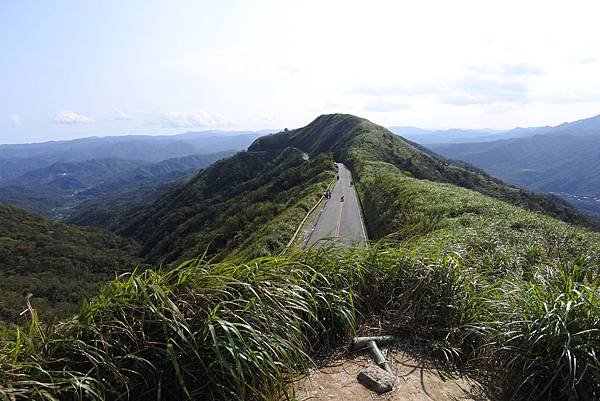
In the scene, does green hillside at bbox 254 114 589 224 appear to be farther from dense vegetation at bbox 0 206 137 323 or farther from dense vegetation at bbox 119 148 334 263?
dense vegetation at bbox 0 206 137 323

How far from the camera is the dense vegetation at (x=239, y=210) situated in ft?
99.4

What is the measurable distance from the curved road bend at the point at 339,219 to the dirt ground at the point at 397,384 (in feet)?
55.5

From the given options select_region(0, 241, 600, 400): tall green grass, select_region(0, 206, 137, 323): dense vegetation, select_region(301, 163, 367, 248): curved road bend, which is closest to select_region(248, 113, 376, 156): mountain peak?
select_region(301, 163, 367, 248): curved road bend

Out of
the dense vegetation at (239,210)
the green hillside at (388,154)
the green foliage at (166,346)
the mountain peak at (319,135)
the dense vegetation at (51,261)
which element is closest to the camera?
the green foliage at (166,346)

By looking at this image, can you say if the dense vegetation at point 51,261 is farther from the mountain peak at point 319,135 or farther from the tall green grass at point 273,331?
the mountain peak at point 319,135

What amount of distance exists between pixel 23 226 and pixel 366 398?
134 m

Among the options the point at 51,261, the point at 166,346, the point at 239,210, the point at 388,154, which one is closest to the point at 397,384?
the point at 166,346

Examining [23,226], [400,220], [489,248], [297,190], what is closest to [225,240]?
[297,190]

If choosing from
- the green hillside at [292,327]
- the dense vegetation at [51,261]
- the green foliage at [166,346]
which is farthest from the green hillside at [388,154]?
the green foliage at [166,346]

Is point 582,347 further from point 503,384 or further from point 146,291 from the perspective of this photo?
point 146,291

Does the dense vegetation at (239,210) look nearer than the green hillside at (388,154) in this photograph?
Yes

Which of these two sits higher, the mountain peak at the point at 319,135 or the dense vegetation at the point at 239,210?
the mountain peak at the point at 319,135

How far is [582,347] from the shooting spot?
11.0 feet

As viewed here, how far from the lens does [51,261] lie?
84688 mm
